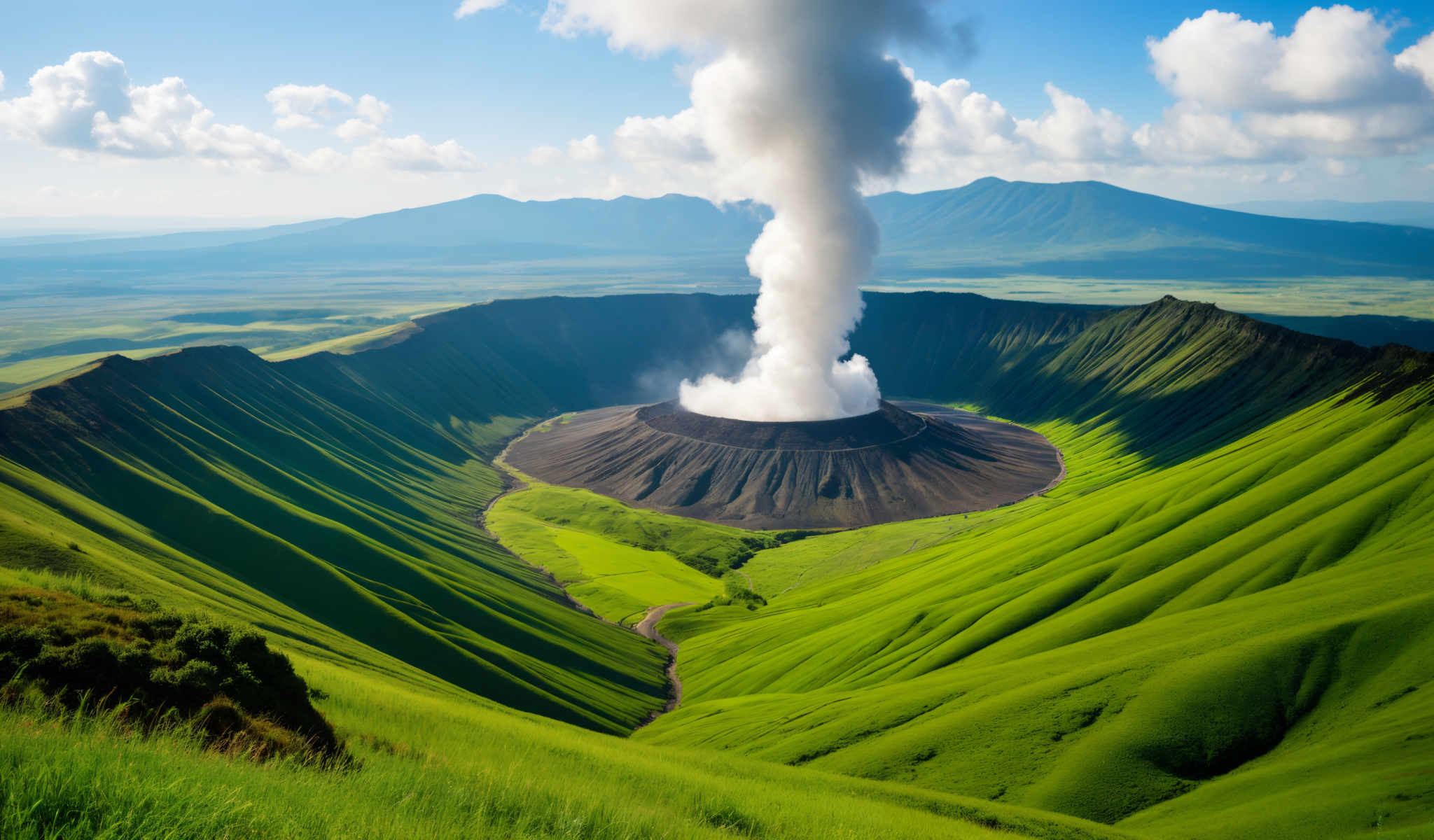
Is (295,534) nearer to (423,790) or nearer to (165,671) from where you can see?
(165,671)

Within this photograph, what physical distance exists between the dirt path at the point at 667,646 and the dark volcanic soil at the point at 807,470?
4192 centimetres

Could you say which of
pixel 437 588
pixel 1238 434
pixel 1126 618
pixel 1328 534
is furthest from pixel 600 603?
pixel 1238 434

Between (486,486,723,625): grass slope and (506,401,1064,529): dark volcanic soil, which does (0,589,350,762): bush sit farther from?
(506,401,1064,529): dark volcanic soil

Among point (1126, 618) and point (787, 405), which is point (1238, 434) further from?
point (1126, 618)

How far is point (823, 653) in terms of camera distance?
3034 inches

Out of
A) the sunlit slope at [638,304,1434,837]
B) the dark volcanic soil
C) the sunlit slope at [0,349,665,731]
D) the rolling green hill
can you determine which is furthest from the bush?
the dark volcanic soil

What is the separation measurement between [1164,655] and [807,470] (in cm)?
11978

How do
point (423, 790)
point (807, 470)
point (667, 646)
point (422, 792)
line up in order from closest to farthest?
point (422, 792), point (423, 790), point (667, 646), point (807, 470)

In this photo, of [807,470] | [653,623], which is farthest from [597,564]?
[807,470]

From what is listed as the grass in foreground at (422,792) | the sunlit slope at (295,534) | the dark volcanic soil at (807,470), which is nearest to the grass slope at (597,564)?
the sunlit slope at (295,534)

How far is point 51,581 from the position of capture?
3188cm

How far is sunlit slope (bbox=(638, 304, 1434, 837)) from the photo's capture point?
3875 cm

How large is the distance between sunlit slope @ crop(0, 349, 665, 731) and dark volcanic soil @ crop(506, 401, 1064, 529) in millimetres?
45789

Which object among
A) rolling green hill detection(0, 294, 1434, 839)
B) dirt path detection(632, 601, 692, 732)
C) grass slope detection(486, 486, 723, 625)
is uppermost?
rolling green hill detection(0, 294, 1434, 839)
